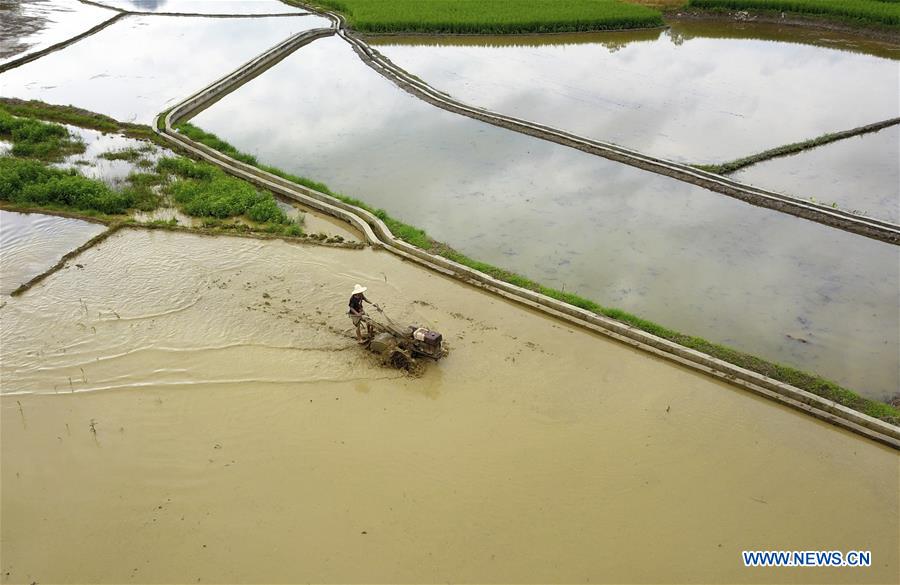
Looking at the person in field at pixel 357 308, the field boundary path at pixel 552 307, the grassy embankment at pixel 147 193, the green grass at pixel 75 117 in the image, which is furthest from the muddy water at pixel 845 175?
the green grass at pixel 75 117

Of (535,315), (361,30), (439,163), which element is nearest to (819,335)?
(535,315)

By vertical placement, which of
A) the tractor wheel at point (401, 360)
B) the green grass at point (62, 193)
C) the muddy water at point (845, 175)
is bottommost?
the tractor wheel at point (401, 360)

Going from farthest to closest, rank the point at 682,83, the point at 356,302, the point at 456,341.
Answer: the point at 682,83 < the point at 456,341 < the point at 356,302

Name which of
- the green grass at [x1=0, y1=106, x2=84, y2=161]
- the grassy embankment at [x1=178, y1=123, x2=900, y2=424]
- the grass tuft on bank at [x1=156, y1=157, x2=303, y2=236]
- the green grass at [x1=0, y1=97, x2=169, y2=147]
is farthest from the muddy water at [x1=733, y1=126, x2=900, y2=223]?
the green grass at [x1=0, y1=106, x2=84, y2=161]

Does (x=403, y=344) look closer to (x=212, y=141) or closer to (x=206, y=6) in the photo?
(x=212, y=141)

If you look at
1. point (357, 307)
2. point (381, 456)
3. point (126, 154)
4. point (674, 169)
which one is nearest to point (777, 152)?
point (674, 169)

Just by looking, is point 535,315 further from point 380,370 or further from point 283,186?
point 283,186

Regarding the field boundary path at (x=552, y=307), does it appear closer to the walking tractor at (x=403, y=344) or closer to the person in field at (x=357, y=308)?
the walking tractor at (x=403, y=344)
